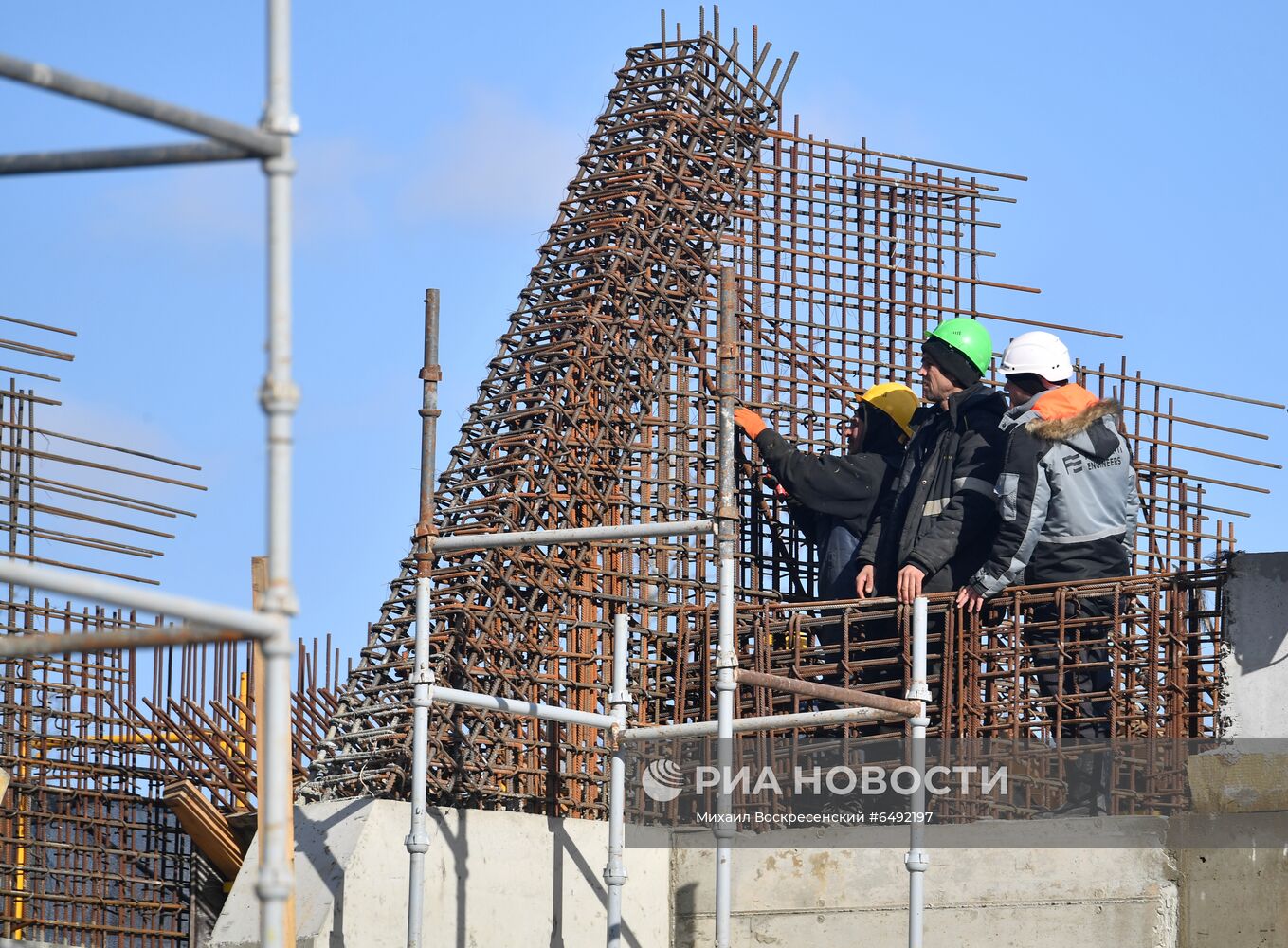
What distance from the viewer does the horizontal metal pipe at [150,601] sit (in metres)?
6.56

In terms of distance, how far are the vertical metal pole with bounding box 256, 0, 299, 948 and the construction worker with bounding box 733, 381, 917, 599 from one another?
8.16 m

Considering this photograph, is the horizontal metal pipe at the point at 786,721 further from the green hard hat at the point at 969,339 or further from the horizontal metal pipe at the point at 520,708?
the green hard hat at the point at 969,339

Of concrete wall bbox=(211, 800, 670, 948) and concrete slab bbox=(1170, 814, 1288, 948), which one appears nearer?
concrete slab bbox=(1170, 814, 1288, 948)

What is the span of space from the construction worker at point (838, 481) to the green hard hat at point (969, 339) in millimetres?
807

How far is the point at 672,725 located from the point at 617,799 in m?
0.54

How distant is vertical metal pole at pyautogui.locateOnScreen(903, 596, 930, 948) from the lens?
11.8 m

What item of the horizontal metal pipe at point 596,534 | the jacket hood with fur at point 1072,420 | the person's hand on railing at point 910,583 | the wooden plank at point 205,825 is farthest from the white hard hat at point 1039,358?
the wooden plank at point 205,825

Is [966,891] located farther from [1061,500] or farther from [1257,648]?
[1061,500]

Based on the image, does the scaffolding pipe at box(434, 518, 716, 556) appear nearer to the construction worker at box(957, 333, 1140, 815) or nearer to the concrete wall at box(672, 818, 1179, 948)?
the construction worker at box(957, 333, 1140, 815)

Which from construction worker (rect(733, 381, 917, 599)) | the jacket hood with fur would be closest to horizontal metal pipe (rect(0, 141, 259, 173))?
the jacket hood with fur

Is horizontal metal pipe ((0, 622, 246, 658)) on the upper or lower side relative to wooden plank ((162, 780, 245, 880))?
upper

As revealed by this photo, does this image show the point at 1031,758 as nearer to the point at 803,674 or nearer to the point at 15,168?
the point at 803,674

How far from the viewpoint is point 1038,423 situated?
1314cm

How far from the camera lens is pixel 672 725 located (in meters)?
12.6
